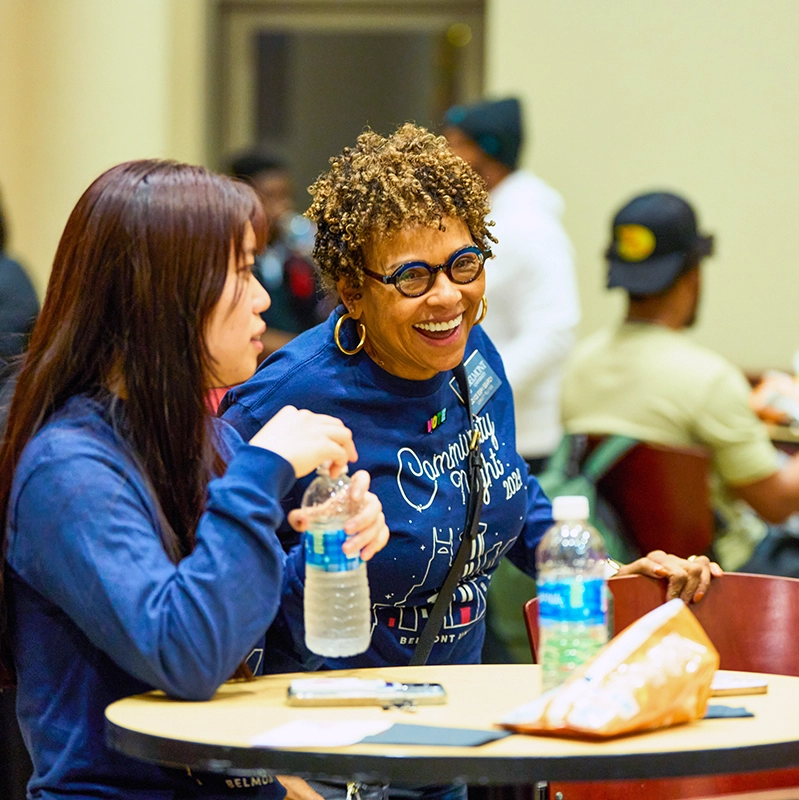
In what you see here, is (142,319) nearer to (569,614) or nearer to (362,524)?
(362,524)

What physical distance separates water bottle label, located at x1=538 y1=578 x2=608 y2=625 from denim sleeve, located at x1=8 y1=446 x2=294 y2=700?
32 cm

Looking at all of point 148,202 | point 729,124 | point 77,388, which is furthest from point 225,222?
point 729,124

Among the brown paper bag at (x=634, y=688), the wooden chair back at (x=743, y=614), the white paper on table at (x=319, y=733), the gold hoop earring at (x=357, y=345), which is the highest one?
the gold hoop earring at (x=357, y=345)

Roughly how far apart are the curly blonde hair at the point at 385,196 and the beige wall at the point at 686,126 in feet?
12.6

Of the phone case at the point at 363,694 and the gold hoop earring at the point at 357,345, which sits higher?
the gold hoop earring at the point at 357,345

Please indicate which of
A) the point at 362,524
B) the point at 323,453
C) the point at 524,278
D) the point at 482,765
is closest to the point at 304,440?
the point at 323,453

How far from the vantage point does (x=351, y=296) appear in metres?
2.05

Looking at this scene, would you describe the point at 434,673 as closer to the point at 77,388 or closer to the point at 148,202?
the point at 77,388

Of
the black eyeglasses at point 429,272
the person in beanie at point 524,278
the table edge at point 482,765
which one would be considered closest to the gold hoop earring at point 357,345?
the black eyeglasses at point 429,272

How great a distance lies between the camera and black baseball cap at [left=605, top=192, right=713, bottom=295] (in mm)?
3498

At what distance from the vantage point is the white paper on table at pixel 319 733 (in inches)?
52.3

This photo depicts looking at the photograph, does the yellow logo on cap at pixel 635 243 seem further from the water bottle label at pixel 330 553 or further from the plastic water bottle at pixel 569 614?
the water bottle label at pixel 330 553

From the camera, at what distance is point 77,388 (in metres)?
1.59

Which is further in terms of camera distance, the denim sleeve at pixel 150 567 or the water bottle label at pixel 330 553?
the water bottle label at pixel 330 553
